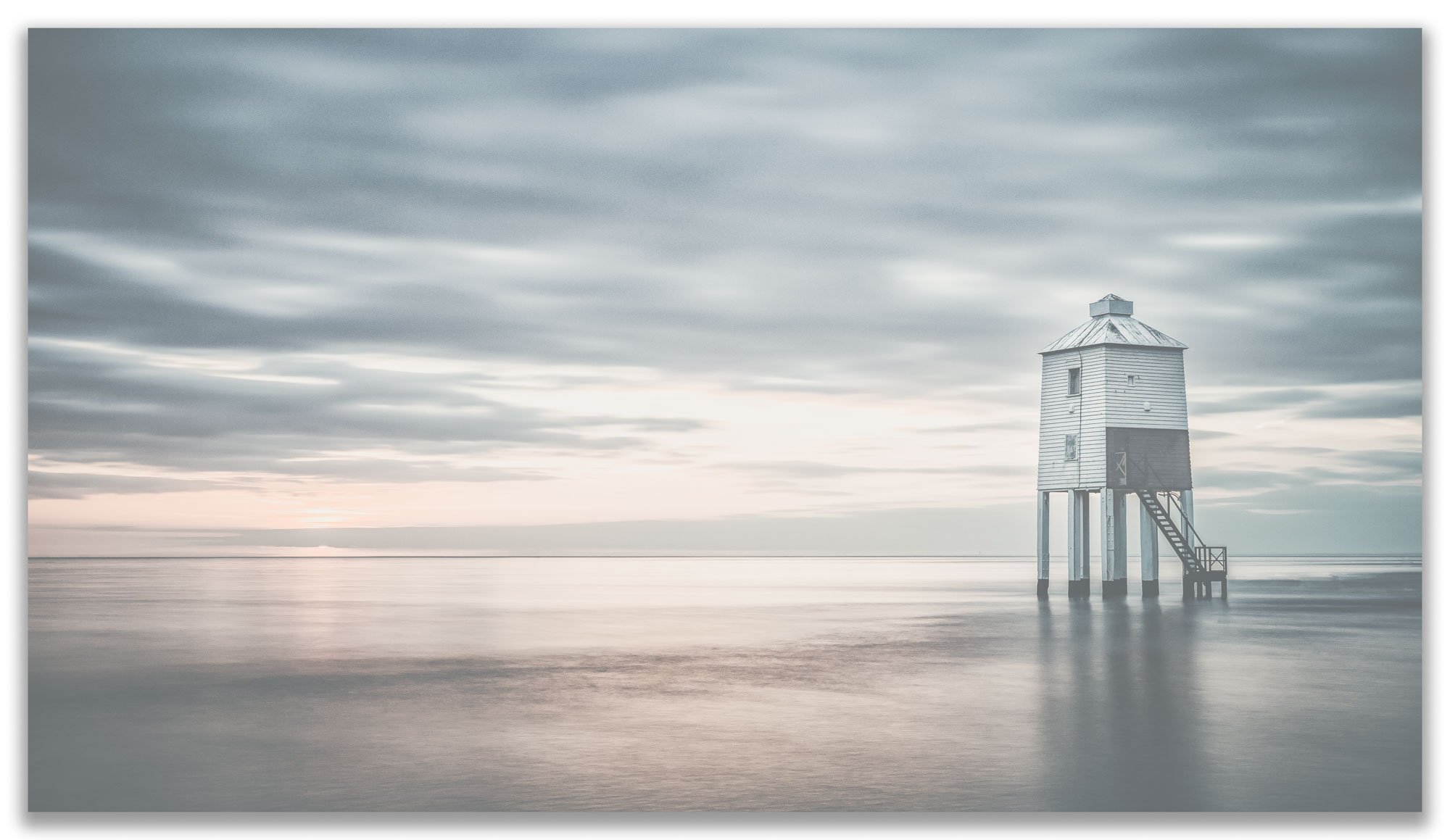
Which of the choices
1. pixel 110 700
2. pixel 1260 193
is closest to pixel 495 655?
pixel 110 700

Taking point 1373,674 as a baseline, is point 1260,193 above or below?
above

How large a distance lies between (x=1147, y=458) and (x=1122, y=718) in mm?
18827

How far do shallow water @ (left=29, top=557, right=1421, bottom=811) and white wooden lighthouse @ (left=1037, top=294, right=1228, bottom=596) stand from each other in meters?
3.38

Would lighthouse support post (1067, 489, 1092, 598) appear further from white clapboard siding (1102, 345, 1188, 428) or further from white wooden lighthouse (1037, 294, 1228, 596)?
white clapboard siding (1102, 345, 1188, 428)

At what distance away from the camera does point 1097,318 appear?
36.4 meters

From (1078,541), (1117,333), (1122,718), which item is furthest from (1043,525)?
(1122,718)

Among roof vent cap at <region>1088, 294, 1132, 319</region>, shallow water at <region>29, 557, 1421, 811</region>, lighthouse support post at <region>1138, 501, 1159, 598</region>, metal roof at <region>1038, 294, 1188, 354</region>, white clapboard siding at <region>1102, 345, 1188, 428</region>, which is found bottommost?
shallow water at <region>29, 557, 1421, 811</region>

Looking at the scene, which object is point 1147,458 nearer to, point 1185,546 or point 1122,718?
point 1185,546

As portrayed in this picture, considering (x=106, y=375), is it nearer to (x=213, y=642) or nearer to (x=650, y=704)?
(x=650, y=704)

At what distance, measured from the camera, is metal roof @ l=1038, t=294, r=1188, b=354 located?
116 ft

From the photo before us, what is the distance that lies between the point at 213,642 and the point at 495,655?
8333mm

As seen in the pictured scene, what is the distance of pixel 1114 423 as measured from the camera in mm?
36094

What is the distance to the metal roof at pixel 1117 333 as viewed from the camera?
1391 inches

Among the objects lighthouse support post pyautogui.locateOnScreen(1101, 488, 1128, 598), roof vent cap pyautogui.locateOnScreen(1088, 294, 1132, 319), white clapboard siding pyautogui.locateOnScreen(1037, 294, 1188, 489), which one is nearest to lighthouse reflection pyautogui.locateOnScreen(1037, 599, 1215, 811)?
lighthouse support post pyautogui.locateOnScreen(1101, 488, 1128, 598)
